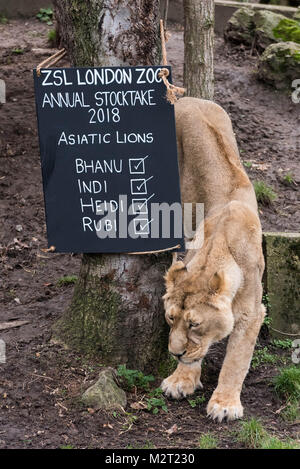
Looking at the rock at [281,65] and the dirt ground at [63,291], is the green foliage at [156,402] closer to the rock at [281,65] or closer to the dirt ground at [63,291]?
the dirt ground at [63,291]

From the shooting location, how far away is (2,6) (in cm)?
1512

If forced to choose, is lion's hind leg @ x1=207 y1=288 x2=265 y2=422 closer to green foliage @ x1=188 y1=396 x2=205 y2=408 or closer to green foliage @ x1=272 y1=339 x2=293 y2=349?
green foliage @ x1=188 y1=396 x2=205 y2=408

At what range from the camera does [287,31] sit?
1212 cm

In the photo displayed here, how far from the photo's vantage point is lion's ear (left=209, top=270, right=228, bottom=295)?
4.79 meters

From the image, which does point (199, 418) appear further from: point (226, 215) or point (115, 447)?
point (226, 215)

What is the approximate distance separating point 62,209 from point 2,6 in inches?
439

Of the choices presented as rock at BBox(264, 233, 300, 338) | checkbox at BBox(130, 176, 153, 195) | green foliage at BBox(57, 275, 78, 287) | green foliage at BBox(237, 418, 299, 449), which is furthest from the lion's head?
green foliage at BBox(57, 275, 78, 287)

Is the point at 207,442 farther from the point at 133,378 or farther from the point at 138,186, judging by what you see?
the point at 138,186

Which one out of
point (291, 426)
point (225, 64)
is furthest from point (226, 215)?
point (225, 64)

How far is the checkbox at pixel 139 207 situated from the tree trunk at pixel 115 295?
0.34 meters

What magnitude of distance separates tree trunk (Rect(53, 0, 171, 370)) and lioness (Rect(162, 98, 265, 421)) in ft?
0.94

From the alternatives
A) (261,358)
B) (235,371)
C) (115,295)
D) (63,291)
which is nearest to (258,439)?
(235,371)

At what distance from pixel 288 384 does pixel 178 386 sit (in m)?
0.83

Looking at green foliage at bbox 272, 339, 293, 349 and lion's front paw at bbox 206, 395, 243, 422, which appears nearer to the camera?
lion's front paw at bbox 206, 395, 243, 422
